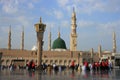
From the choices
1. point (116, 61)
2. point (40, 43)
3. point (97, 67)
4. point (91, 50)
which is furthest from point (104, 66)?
point (91, 50)

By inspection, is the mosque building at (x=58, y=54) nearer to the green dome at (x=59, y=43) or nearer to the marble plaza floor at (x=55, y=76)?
the green dome at (x=59, y=43)

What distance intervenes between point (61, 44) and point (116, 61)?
34.6m

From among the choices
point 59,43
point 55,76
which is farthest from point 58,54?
point 55,76

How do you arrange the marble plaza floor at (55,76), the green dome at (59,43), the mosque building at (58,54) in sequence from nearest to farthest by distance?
1. the marble plaza floor at (55,76)
2. the mosque building at (58,54)
3. the green dome at (59,43)

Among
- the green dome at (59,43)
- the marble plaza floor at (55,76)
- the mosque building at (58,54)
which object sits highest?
the green dome at (59,43)

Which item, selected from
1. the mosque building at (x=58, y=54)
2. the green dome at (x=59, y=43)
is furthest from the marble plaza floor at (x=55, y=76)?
the green dome at (x=59, y=43)

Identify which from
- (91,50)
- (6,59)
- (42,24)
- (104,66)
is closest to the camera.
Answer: (104,66)

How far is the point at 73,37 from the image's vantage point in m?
65.4

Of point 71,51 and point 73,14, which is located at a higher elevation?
point 73,14

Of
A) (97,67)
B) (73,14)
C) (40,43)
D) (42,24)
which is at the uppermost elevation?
(73,14)

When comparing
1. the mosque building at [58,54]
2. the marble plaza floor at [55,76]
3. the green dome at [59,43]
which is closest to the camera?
the marble plaza floor at [55,76]

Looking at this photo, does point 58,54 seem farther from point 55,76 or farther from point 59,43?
point 55,76

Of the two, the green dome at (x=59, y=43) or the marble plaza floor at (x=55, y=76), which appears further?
the green dome at (x=59, y=43)

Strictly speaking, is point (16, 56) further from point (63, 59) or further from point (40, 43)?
point (40, 43)
